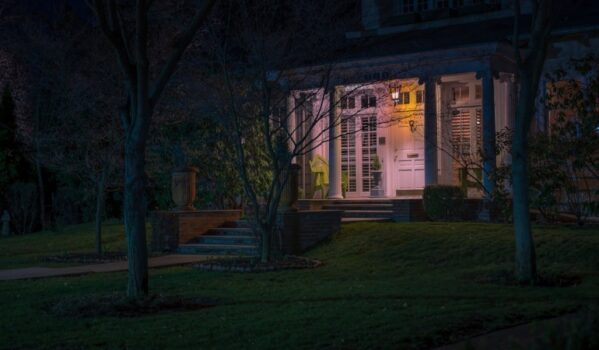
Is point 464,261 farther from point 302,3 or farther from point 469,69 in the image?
point 469,69

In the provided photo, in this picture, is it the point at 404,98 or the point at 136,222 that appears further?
the point at 404,98

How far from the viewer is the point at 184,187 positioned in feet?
Result: 60.8

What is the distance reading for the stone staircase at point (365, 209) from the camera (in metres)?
19.5

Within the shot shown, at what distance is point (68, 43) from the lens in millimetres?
Answer: 25922

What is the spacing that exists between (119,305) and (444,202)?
1066 cm

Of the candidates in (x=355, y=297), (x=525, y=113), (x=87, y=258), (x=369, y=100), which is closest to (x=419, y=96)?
(x=369, y=100)

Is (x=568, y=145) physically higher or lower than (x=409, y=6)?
lower

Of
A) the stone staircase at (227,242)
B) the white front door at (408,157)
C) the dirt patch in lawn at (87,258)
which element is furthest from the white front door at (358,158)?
the dirt patch in lawn at (87,258)

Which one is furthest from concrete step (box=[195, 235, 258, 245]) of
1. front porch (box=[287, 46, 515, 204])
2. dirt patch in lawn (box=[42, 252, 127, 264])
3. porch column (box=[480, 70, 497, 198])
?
porch column (box=[480, 70, 497, 198])

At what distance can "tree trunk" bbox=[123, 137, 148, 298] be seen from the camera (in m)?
9.67

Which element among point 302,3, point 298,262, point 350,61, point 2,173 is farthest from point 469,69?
point 2,173

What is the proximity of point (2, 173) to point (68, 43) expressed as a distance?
5.48 meters

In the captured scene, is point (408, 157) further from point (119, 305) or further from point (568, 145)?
point (119, 305)

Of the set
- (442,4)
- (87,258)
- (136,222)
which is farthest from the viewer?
(442,4)
